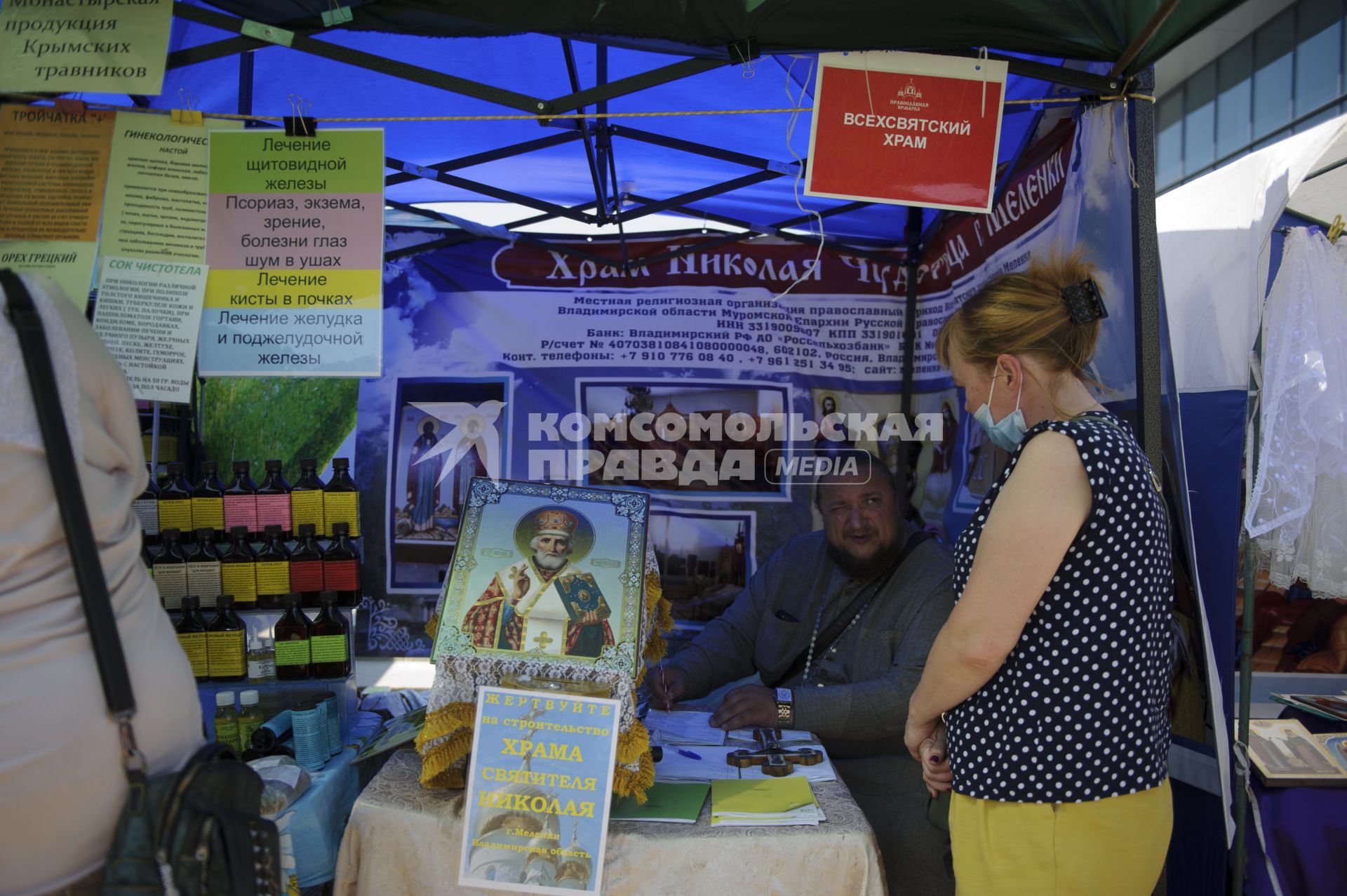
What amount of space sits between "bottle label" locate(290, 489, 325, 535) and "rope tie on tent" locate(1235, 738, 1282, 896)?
2.56 metres

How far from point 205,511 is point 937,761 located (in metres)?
2.14

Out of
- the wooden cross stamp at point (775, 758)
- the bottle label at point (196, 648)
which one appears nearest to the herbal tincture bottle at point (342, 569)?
the bottle label at point (196, 648)

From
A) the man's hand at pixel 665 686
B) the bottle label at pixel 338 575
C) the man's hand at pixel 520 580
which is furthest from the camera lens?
the man's hand at pixel 665 686

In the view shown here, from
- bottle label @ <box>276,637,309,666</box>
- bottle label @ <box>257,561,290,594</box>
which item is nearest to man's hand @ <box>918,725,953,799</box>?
bottle label @ <box>276,637,309,666</box>

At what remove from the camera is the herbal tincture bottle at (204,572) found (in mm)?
2500

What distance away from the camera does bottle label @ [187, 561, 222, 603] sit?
2.50 meters

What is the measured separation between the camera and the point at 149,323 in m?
2.38

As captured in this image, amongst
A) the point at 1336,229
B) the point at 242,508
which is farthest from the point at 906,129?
the point at 242,508

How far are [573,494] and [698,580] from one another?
1951 millimetres

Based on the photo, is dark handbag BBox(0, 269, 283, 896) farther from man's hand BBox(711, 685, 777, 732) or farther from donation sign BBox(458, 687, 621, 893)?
man's hand BBox(711, 685, 777, 732)

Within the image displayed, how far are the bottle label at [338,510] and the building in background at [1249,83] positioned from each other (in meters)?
9.07

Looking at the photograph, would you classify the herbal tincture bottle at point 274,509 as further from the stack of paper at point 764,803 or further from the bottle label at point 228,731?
the stack of paper at point 764,803

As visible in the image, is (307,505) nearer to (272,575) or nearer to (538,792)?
(272,575)

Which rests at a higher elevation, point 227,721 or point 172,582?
point 172,582
